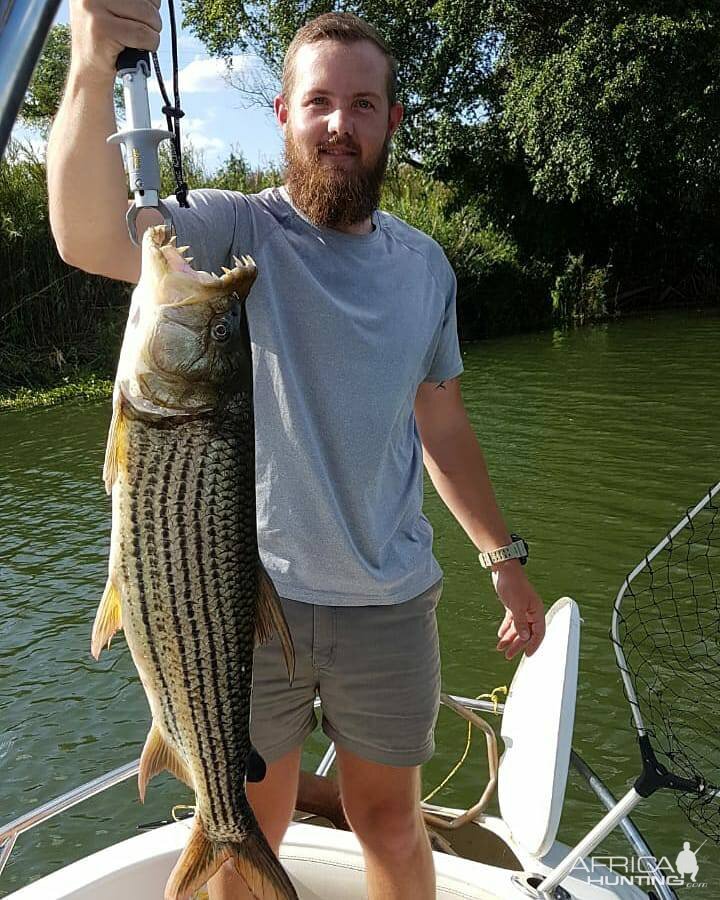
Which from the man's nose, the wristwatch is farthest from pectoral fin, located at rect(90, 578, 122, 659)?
the wristwatch

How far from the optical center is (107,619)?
1928mm

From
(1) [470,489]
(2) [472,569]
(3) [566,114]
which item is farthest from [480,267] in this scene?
(1) [470,489]

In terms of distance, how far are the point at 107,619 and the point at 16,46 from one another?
4.61ft

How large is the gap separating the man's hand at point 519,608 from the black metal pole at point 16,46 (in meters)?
2.48

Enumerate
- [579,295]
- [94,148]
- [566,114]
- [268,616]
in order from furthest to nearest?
[579,295] → [566,114] → [268,616] → [94,148]

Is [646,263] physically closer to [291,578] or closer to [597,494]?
[597,494]

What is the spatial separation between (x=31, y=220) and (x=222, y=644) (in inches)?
693

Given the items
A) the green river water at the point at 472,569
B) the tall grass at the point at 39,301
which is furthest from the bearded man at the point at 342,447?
the tall grass at the point at 39,301

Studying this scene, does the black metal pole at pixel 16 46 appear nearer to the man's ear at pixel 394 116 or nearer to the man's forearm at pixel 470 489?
the man's ear at pixel 394 116

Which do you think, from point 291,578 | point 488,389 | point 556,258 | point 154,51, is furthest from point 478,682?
point 556,258

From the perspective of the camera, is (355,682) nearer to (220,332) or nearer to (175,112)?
(220,332)

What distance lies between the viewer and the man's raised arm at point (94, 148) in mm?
1579

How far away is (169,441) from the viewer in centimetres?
182

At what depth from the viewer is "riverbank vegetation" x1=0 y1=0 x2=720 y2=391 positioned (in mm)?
18500
